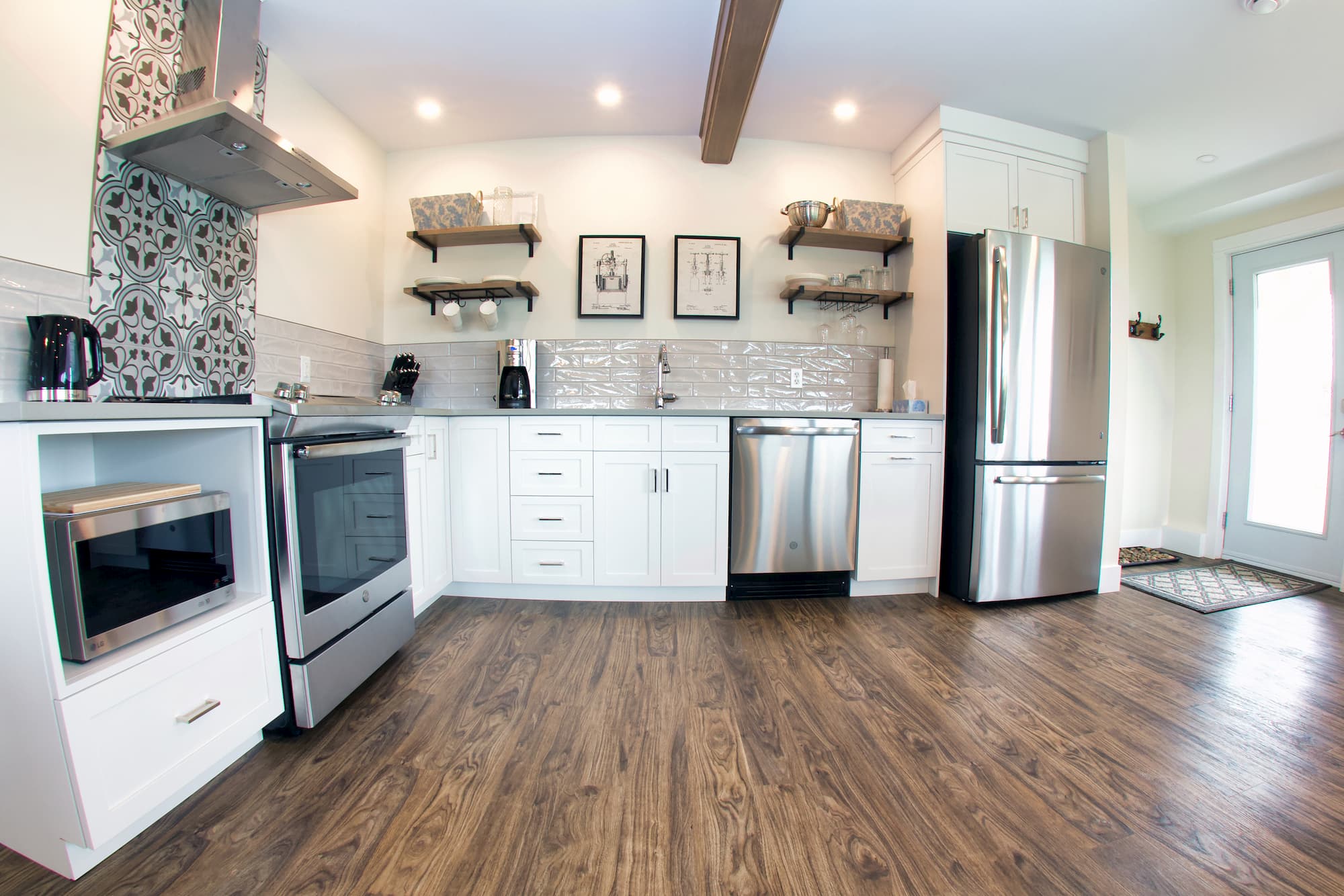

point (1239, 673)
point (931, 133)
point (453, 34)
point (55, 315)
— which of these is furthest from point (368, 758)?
point (931, 133)

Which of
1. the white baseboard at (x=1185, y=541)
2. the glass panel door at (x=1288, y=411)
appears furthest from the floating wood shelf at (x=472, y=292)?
the white baseboard at (x=1185, y=541)

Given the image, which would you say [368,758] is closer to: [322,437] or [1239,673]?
[322,437]

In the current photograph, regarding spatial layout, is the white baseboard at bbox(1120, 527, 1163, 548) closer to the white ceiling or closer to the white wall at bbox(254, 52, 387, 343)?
the white ceiling

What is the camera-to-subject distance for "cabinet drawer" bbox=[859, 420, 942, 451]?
233 cm

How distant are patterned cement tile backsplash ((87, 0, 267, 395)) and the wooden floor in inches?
Result: 50.9

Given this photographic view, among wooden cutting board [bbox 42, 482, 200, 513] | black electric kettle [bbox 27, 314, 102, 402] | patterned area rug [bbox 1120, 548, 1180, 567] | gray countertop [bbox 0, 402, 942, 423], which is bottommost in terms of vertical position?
patterned area rug [bbox 1120, 548, 1180, 567]

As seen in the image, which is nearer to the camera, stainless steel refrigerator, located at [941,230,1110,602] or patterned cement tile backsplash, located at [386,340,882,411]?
stainless steel refrigerator, located at [941,230,1110,602]

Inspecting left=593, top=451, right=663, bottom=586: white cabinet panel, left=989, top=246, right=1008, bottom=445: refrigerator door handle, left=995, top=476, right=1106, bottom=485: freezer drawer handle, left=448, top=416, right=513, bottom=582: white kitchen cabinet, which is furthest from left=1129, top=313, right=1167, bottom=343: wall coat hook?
left=448, top=416, right=513, bottom=582: white kitchen cabinet

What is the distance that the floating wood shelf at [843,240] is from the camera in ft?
8.49

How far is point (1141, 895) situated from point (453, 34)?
3386mm

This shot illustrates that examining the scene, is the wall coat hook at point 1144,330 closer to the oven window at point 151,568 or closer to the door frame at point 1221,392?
the door frame at point 1221,392

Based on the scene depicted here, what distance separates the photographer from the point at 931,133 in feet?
8.11

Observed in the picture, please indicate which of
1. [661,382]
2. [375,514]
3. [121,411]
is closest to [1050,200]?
[661,382]

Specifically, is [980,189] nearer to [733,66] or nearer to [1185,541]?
[733,66]
